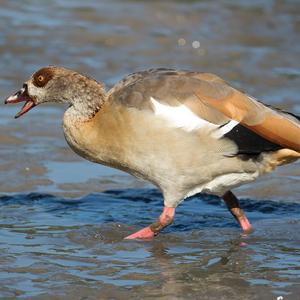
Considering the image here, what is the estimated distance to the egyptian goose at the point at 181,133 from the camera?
701cm

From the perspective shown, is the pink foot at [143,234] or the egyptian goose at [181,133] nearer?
the egyptian goose at [181,133]

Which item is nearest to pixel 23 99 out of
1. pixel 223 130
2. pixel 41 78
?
pixel 41 78

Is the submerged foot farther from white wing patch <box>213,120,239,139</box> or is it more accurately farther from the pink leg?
white wing patch <box>213,120,239,139</box>

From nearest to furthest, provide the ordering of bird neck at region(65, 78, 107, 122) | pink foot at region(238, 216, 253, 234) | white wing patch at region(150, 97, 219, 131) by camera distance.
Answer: white wing patch at region(150, 97, 219, 131)
bird neck at region(65, 78, 107, 122)
pink foot at region(238, 216, 253, 234)

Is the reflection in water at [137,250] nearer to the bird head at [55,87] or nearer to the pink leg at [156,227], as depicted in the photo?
the pink leg at [156,227]

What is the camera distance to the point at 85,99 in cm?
744

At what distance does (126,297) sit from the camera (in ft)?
19.9

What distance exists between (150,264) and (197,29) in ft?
25.6

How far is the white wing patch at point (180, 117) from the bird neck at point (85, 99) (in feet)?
1.85

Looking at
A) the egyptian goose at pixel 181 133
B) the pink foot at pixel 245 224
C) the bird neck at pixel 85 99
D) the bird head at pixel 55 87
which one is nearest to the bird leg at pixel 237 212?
the pink foot at pixel 245 224

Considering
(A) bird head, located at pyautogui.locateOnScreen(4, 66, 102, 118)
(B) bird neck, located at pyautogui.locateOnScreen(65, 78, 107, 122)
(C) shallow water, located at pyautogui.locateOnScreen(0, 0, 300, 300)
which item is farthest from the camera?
(A) bird head, located at pyautogui.locateOnScreen(4, 66, 102, 118)

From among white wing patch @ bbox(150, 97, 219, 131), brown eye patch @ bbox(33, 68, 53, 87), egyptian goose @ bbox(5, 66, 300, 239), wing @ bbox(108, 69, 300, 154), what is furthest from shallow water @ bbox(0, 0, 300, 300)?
brown eye patch @ bbox(33, 68, 53, 87)

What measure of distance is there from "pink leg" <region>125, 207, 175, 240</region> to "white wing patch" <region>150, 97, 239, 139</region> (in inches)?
30.4

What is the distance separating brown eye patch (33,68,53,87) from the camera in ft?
25.0
